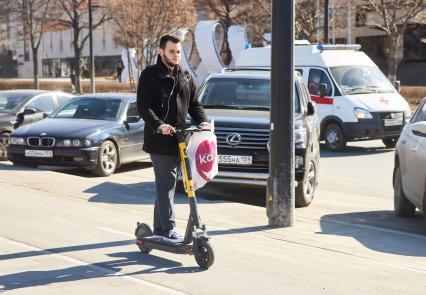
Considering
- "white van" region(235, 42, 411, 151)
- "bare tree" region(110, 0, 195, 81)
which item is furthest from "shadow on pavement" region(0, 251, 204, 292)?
"bare tree" region(110, 0, 195, 81)

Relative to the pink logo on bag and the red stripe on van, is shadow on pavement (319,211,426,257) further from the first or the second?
the red stripe on van

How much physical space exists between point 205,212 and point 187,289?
3629 millimetres

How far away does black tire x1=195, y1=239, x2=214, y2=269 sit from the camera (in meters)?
A: 6.28

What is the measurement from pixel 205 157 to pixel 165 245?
818mm

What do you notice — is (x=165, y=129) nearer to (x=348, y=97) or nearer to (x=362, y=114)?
(x=362, y=114)

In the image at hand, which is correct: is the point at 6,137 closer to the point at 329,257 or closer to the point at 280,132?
the point at 280,132

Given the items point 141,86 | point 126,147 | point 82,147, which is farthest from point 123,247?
point 126,147

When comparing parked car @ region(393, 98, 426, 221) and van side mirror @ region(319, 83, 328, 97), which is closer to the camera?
parked car @ region(393, 98, 426, 221)

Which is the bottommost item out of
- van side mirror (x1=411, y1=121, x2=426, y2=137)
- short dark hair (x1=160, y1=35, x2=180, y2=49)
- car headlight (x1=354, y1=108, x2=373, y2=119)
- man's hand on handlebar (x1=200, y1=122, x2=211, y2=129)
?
car headlight (x1=354, y1=108, x2=373, y2=119)

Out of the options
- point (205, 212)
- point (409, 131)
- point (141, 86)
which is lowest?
point (205, 212)

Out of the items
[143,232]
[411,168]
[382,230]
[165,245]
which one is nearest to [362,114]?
[411,168]

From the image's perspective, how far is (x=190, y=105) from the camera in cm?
669

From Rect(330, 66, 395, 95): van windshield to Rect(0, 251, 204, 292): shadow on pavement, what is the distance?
1269 centimetres

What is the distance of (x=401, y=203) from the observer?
32.0 feet
